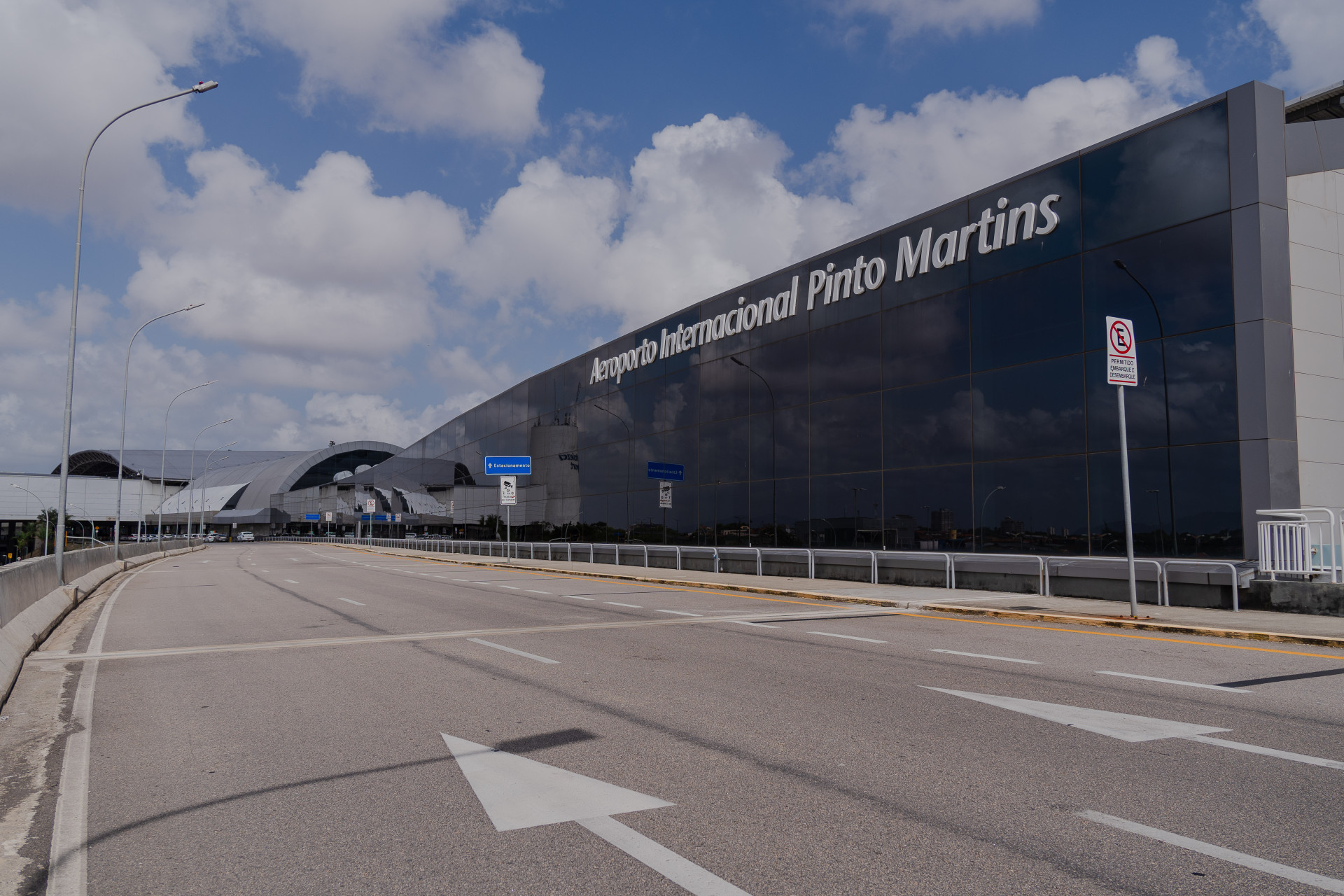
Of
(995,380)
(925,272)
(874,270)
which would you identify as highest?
(874,270)

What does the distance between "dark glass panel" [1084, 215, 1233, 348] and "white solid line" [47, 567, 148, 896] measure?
20129 millimetres

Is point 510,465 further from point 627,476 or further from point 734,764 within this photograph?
point 734,764

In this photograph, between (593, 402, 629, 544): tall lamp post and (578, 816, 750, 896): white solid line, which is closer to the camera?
(578, 816, 750, 896): white solid line

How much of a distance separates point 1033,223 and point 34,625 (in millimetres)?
23018

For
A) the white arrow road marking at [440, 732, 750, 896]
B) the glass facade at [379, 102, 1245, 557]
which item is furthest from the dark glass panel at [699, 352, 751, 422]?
the white arrow road marking at [440, 732, 750, 896]

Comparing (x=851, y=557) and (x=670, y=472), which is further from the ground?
(x=670, y=472)

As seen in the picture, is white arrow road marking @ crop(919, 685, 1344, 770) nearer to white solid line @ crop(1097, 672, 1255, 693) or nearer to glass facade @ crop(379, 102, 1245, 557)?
white solid line @ crop(1097, 672, 1255, 693)

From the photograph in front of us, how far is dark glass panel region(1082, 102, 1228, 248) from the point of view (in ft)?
62.5

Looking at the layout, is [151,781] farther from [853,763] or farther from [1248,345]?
[1248,345]

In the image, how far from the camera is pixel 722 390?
119 feet

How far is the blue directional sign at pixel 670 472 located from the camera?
3822 centimetres

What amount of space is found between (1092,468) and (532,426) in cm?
3824

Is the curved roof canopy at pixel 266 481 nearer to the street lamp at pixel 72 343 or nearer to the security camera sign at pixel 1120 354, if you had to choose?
the street lamp at pixel 72 343

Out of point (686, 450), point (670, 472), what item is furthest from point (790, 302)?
point (670, 472)
